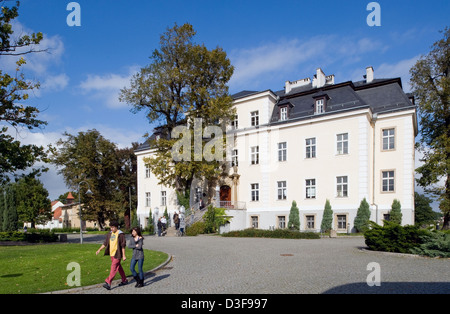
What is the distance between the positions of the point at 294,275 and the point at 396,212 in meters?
19.0

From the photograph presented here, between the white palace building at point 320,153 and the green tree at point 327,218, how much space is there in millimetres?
457

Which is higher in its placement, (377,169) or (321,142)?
(321,142)

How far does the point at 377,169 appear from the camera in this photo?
27.0 metres

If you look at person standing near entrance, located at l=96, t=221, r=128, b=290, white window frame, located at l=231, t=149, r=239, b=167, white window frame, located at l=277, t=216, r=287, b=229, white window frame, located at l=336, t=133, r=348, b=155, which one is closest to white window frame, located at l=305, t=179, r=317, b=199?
white window frame, located at l=277, t=216, r=287, b=229

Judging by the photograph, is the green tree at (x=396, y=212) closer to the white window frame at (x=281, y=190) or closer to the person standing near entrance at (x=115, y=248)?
the white window frame at (x=281, y=190)

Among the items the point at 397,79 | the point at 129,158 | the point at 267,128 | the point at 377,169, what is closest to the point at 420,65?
the point at 397,79

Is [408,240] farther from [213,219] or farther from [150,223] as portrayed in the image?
[150,223]

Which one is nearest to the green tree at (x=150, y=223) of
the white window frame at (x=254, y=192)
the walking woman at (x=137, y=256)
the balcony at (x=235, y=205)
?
the balcony at (x=235, y=205)

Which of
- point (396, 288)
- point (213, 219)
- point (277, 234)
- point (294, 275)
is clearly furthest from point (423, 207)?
point (396, 288)

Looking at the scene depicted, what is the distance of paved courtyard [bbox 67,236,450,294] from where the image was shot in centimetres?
777

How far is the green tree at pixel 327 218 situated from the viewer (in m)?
26.7

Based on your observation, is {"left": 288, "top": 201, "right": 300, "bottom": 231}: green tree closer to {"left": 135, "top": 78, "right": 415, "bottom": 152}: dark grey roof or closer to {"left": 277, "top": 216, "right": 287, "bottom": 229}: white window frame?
{"left": 277, "top": 216, "right": 287, "bottom": 229}: white window frame
